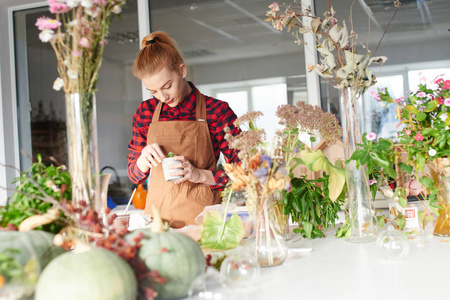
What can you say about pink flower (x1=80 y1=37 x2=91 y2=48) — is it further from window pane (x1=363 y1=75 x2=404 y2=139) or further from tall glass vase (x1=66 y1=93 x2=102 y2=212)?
window pane (x1=363 y1=75 x2=404 y2=139)

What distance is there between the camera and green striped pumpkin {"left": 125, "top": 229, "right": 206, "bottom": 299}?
0.83 metres

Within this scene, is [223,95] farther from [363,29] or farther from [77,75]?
[77,75]

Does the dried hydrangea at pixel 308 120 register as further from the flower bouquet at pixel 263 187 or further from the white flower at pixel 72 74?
the white flower at pixel 72 74

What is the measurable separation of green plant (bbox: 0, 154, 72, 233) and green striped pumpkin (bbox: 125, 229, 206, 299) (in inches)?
7.2

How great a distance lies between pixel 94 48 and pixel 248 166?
400mm

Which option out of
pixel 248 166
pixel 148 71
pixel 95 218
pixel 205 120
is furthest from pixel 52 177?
pixel 205 120

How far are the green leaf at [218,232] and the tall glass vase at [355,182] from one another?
336mm

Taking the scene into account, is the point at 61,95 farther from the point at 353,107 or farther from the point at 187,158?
the point at 353,107

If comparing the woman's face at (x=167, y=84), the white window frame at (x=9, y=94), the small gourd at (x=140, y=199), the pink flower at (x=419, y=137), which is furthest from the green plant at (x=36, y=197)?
the white window frame at (x=9, y=94)

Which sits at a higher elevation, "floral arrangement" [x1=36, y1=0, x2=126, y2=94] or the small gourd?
"floral arrangement" [x1=36, y1=0, x2=126, y2=94]

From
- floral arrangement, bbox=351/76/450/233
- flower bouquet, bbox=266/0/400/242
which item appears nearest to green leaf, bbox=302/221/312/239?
flower bouquet, bbox=266/0/400/242

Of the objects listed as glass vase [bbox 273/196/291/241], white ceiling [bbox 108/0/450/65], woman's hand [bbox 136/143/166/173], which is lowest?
glass vase [bbox 273/196/291/241]

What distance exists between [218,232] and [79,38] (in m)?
0.62

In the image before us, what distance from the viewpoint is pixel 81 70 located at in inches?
35.9
